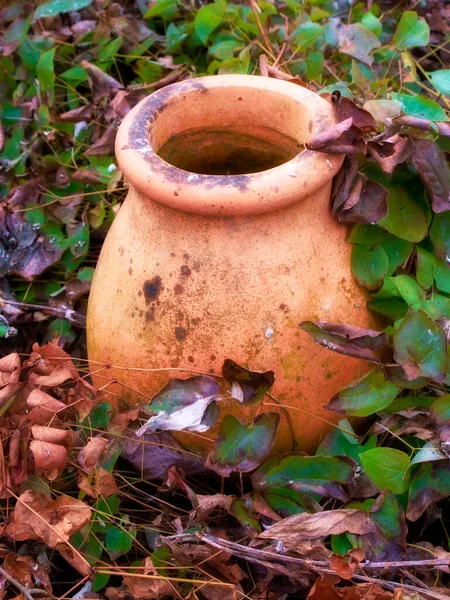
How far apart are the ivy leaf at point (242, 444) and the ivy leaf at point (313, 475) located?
9cm

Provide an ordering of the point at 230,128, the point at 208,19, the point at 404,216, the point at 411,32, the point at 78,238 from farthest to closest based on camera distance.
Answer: the point at 208,19
the point at 78,238
the point at 411,32
the point at 230,128
the point at 404,216

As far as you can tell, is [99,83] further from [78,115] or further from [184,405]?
[184,405]

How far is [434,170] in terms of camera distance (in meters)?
1.33

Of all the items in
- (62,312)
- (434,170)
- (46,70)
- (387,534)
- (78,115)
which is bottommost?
(62,312)

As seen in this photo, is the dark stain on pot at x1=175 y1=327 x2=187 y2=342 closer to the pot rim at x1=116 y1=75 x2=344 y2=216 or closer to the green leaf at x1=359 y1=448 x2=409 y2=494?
the pot rim at x1=116 y1=75 x2=344 y2=216

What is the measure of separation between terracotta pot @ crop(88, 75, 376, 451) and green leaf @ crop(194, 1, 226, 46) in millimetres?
755

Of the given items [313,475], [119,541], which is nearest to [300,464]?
[313,475]

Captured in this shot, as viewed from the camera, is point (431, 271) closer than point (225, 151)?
Yes

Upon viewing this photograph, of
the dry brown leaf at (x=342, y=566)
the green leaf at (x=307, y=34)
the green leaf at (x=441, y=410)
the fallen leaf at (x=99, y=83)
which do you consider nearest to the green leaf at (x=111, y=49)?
the fallen leaf at (x=99, y=83)

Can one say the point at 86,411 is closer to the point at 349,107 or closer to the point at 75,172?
Result: the point at 349,107

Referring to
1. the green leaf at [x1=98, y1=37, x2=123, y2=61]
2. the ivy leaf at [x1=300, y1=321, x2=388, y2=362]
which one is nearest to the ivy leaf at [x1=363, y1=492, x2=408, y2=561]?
the ivy leaf at [x1=300, y1=321, x2=388, y2=362]

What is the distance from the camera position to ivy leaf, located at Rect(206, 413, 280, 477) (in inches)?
47.9

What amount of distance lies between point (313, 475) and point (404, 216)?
0.52 meters

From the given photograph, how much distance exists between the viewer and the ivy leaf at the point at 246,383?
119 centimetres
